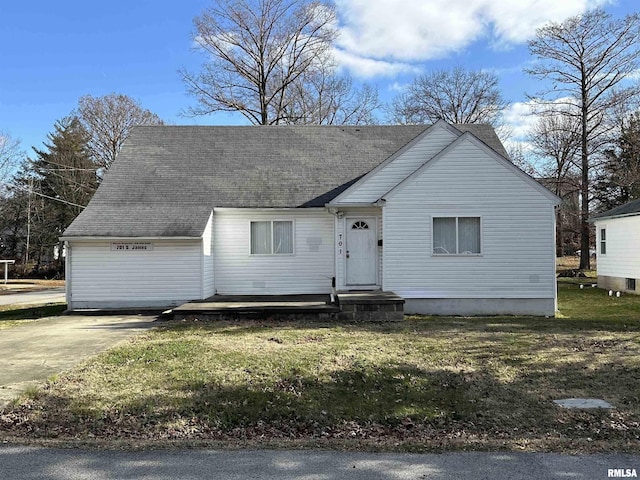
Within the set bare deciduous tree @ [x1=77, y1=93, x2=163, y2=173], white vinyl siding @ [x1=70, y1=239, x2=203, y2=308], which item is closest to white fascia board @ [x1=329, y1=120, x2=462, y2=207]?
white vinyl siding @ [x1=70, y1=239, x2=203, y2=308]

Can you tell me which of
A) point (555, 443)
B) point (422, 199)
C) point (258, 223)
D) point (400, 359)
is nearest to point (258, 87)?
point (258, 223)

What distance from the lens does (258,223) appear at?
1576 centimetres

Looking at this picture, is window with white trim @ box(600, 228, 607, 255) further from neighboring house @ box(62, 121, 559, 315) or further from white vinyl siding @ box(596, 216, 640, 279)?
neighboring house @ box(62, 121, 559, 315)

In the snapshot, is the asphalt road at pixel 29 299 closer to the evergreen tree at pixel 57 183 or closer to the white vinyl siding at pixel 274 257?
the white vinyl siding at pixel 274 257

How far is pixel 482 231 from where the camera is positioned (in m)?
13.6

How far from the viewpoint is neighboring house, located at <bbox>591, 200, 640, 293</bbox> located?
64.9 feet

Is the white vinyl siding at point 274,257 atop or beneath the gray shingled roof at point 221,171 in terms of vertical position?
beneath

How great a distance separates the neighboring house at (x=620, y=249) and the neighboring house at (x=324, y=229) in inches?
290

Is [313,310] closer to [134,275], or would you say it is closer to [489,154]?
[134,275]

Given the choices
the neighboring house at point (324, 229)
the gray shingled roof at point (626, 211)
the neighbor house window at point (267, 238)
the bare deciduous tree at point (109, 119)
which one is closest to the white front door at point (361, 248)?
the neighboring house at point (324, 229)

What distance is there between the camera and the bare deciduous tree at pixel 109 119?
40.7 meters

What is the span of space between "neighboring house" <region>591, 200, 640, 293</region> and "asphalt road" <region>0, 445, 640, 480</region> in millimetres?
18185

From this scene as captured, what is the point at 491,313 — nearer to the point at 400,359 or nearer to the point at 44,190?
the point at 400,359

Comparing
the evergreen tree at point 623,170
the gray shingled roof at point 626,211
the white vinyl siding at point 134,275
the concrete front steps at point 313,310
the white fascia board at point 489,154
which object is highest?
the evergreen tree at point 623,170
